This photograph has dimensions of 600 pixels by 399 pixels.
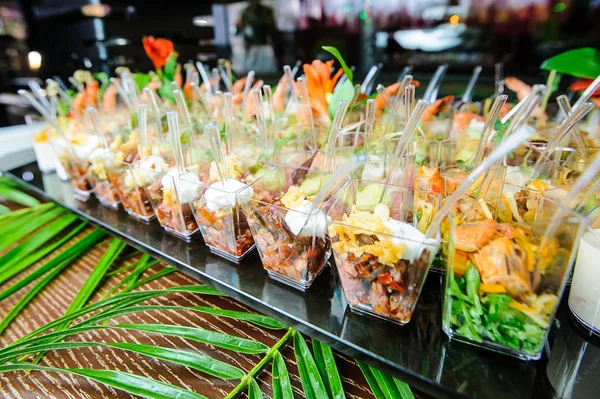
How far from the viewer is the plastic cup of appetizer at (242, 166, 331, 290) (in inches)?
24.7

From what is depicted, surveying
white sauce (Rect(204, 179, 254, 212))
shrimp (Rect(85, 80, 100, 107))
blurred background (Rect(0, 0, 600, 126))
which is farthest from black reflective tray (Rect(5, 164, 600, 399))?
blurred background (Rect(0, 0, 600, 126))

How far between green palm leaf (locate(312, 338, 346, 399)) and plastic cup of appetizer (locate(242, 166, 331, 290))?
4.3 inches

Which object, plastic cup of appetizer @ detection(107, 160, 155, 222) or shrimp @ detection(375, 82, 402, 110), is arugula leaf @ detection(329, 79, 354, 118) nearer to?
shrimp @ detection(375, 82, 402, 110)

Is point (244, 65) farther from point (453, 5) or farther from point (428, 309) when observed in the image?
point (428, 309)

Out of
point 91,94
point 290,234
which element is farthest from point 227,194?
point 91,94

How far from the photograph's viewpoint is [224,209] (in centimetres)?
73

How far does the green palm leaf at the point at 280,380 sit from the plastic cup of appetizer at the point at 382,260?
5.9 inches

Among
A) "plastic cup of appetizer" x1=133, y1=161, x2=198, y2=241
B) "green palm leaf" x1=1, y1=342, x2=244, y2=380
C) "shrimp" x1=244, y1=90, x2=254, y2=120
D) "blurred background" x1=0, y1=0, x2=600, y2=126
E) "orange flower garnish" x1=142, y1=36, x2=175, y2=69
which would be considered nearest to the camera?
"green palm leaf" x1=1, y1=342, x2=244, y2=380

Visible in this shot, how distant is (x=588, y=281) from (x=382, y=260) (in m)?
0.32

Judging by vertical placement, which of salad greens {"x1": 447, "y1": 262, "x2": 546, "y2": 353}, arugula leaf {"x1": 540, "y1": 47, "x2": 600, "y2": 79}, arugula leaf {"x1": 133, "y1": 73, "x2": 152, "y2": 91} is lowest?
salad greens {"x1": 447, "y1": 262, "x2": 546, "y2": 353}

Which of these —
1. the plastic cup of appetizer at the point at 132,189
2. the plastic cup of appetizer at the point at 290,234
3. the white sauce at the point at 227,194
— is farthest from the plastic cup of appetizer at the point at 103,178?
the plastic cup of appetizer at the point at 290,234

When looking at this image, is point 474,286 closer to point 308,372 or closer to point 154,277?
point 308,372

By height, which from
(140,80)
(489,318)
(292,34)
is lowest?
(489,318)

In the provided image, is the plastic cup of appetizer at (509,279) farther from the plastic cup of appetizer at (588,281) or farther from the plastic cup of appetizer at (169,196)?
the plastic cup of appetizer at (169,196)
